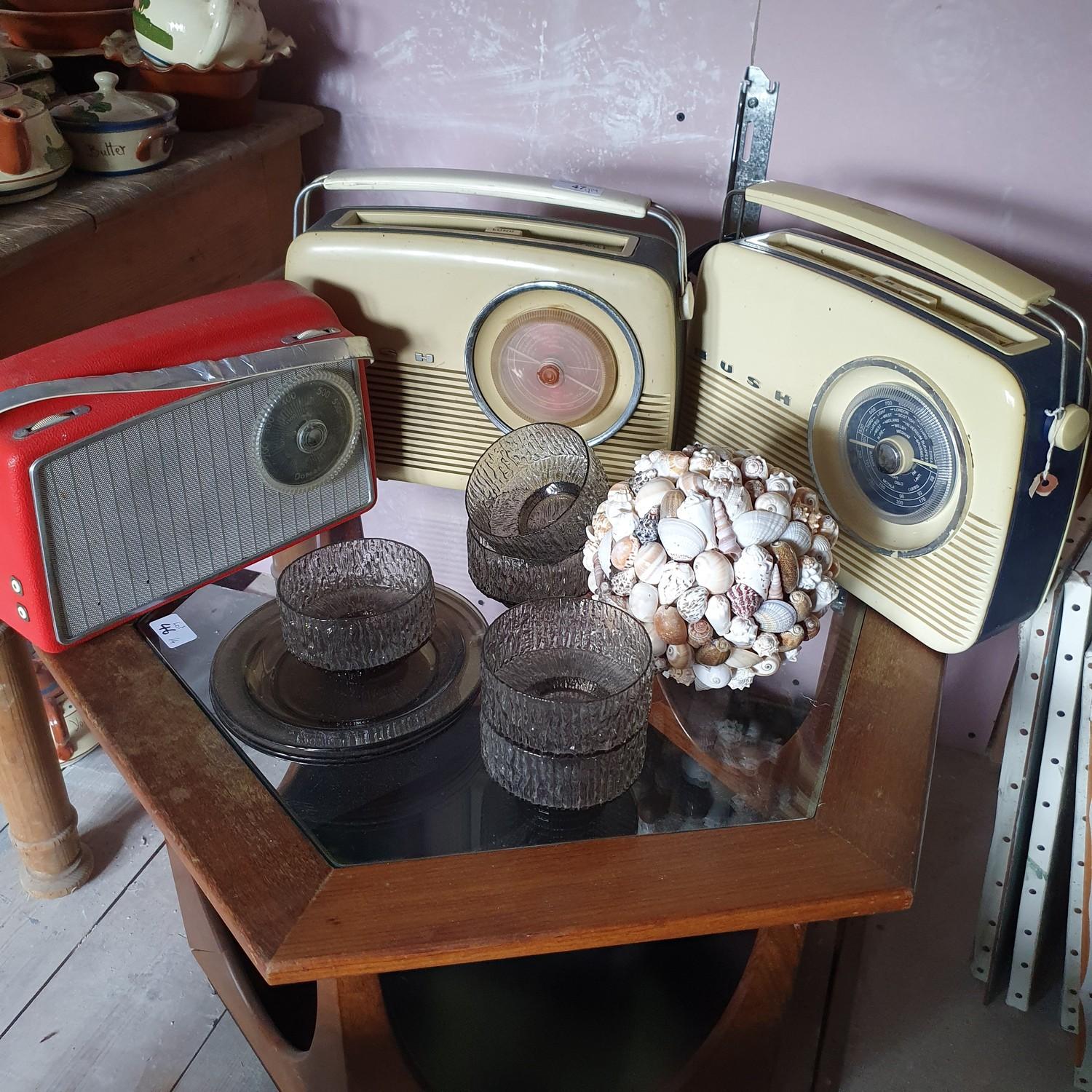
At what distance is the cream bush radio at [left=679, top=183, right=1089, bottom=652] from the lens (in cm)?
85

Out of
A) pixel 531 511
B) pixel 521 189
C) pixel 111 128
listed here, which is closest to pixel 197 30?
pixel 111 128

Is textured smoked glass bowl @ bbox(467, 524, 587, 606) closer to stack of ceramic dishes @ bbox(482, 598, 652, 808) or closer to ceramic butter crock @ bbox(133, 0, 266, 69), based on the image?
stack of ceramic dishes @ bbox(482, 598, 652, 808)

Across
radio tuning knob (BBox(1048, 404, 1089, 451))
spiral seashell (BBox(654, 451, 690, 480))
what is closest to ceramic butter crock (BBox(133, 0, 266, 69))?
spiral seashell (BBox(654, 451, 690, 480))

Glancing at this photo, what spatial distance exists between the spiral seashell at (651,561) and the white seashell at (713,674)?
0.28 feet

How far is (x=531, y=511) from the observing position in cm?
101

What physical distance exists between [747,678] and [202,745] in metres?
0.43

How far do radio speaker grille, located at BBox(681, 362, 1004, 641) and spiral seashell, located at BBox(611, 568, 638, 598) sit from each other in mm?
238

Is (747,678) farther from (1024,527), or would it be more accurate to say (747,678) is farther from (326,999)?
(326,999)

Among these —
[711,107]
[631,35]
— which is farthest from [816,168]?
[631,35]

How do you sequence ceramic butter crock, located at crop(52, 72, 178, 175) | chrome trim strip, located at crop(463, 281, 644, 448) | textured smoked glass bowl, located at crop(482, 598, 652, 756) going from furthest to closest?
ceramic butter crock, located at crop(52, 72, 178, 175) < chrome trim strip, located at crop(463, 281, 644, 448) < textured smoked glass bowl, located at crop(482, 598, 652, 756)

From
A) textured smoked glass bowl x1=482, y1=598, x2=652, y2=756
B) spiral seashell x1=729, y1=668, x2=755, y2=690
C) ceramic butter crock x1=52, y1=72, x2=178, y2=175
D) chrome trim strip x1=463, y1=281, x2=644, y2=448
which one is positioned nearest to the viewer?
textured smoked glass bowl x1=482, y1=598, x2=652, y2=756

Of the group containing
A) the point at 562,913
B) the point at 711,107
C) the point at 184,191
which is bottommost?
the point at 562,913

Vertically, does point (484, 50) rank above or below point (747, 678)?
above

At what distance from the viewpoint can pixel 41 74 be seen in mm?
1150
